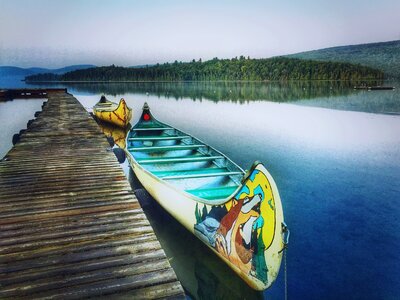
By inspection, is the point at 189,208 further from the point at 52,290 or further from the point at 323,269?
the point at 52,290

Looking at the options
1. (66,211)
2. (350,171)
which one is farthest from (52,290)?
(350,171)

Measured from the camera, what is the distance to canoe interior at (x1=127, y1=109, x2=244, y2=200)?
28.8ft

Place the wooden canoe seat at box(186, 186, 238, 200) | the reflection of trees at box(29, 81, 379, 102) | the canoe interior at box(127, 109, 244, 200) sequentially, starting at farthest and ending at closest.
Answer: the reflection of trees at box(29, 81, 379, 102), the canoe interior at box(127, 109, 244, 200), the wooden canoe seat at box(186, 186, 238, 200)

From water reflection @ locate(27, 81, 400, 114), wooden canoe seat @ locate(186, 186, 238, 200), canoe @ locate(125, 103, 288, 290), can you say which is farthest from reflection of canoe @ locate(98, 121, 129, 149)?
water reflection @ locate(27, 81, 400, 114)

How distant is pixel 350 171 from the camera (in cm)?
1455

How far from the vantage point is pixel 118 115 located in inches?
1042

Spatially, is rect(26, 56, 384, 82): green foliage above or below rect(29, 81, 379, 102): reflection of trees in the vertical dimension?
above

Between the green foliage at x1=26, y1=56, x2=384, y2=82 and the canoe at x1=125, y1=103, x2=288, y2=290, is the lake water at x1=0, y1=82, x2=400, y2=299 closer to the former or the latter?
the canoe at x1=125, y1=103, x2=288, y2=290

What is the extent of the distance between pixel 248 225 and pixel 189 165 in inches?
225

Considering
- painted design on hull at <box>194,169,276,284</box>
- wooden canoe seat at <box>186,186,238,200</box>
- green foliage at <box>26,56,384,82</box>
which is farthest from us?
green foliage at <box>26,56,384,82</box>

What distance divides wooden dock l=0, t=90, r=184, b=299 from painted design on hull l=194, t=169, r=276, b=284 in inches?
67.7

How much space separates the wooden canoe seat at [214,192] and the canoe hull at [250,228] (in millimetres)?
1111

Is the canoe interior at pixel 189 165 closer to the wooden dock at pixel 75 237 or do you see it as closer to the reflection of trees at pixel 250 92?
the wooden dock at pixel 75 237

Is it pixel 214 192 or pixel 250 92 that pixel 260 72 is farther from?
pixel 214 192
